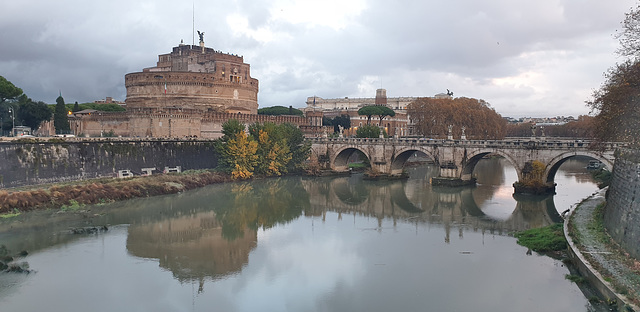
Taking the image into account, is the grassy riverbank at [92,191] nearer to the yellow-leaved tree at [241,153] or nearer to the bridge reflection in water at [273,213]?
the bridge reflection in water at [273,213]

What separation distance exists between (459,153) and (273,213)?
1417 centimetres

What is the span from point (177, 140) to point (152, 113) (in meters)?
5.32

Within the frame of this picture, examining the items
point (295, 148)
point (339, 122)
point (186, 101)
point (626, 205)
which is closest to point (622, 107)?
point (626, 205)

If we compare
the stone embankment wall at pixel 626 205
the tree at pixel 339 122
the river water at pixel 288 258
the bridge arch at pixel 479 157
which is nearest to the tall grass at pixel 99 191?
the river water at pixel 288 258

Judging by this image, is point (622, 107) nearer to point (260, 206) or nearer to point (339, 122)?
point (260, 206)

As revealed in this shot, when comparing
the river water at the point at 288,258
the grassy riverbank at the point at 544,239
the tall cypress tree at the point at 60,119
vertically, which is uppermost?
the tall cypress tree at the point at 60,119

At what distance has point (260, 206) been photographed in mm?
25531

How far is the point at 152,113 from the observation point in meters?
39.3

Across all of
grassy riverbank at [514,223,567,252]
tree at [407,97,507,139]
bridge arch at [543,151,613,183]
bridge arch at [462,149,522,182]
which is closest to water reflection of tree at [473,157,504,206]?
bridge arch at [462,149,522,182]

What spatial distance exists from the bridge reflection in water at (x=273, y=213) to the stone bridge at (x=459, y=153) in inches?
64.5

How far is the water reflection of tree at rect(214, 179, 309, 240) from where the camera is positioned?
21.3 metres

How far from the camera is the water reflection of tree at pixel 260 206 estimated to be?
70.0ft

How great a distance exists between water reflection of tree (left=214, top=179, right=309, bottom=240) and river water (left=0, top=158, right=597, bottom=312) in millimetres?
107

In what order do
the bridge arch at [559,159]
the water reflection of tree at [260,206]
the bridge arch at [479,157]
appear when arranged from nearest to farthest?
the water reflection of tree at [260,206] < the bridge arch at [559,159] < the bridge arch at [479,157]
